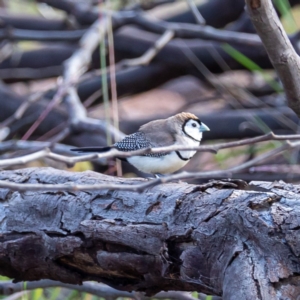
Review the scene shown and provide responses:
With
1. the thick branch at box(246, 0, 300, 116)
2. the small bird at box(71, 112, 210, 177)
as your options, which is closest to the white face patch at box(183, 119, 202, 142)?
the small bird at box(71, 112, 210, 177)

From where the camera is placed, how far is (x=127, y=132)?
3.83 metres

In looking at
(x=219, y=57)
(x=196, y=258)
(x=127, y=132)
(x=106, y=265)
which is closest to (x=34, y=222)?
(x=106, y=265)

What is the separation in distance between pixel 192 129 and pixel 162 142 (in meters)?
0.21

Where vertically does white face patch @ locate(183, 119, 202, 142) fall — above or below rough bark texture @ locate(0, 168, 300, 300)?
above

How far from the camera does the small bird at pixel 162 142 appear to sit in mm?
2312

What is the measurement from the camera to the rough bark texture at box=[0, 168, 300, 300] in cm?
123

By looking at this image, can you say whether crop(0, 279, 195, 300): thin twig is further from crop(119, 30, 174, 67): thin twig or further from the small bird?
crop(119, 30, 174, 67): thin twig

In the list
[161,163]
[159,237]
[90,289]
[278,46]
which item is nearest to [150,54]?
[161,163]

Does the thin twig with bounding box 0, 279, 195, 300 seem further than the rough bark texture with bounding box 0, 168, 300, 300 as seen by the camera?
Yes

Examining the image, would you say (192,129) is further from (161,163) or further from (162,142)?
(161,163)

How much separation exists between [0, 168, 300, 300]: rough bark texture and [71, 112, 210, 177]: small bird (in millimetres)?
605

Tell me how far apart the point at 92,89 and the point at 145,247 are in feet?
9.64

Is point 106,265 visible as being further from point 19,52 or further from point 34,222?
point 19,52

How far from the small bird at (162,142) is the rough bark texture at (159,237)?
605 mm
